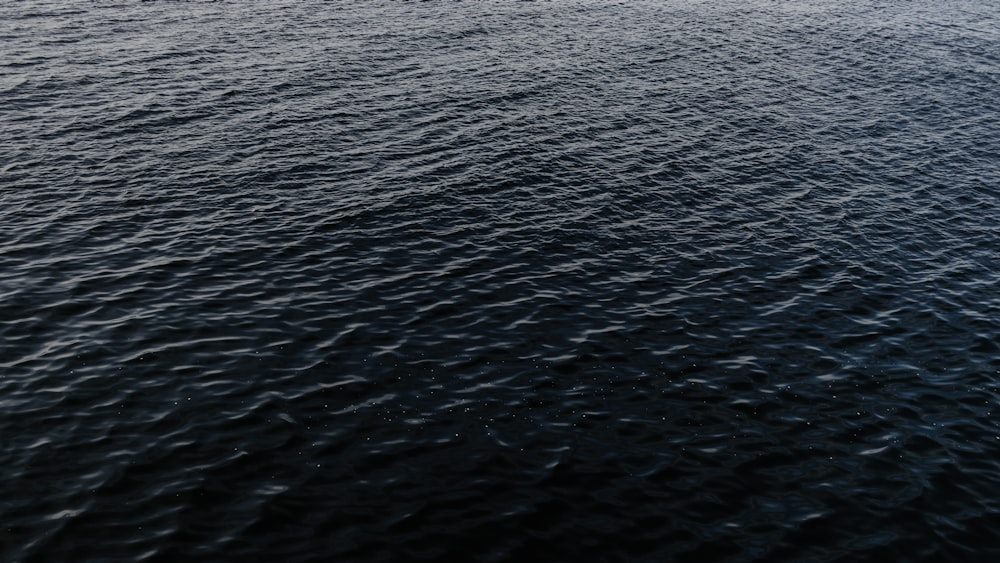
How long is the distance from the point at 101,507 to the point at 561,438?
15210mm

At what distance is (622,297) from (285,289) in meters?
16.1

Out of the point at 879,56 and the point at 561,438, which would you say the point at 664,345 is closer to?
the point at 561,438

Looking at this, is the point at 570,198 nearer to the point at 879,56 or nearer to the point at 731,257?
the point at 731,257

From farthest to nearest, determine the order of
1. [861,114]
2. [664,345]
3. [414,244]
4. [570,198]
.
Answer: [861,114], [570,198], [414,244], [664,345]

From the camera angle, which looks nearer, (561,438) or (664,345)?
(561,438)

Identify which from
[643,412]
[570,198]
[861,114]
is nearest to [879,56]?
[861,114]

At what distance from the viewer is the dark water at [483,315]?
990 inches

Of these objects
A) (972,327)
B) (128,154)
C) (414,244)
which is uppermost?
(128,154)

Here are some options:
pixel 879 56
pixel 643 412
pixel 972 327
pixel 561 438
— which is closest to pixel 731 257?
pixel 972 327

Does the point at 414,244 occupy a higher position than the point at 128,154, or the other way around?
the point at 128,154

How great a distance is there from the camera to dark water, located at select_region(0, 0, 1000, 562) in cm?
2516

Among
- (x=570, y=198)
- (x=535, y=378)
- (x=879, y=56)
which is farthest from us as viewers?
(x=879, y=56)

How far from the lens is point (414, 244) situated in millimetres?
42156

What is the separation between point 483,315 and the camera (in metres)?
36.3
